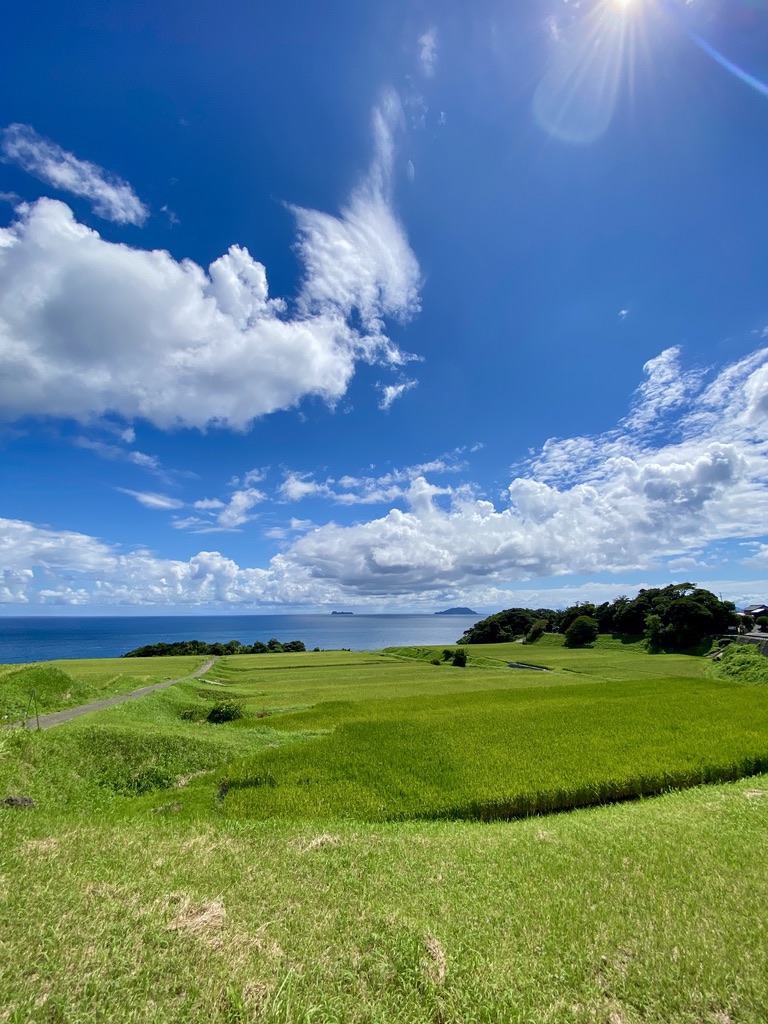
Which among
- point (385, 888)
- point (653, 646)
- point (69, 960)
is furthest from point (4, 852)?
point (653, 646)

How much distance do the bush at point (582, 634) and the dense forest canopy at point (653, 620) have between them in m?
6.33

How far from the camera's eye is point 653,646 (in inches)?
2891

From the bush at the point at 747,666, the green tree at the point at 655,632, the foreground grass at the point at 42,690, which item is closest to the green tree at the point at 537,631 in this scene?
the green tree at the point at 655,632

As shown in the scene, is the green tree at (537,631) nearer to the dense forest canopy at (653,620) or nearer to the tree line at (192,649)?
the dense forest canopy at (653,620)

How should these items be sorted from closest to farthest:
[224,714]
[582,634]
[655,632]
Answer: [224,714]
[655,632]
[582,634]

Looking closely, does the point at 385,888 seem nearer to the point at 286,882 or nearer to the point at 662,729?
the point at 286,882

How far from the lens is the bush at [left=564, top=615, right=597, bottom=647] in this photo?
88812 millimetres

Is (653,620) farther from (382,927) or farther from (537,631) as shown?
(382,927)

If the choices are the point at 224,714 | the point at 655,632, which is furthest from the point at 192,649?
the point at 655,632

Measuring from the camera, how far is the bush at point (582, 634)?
3497 inches

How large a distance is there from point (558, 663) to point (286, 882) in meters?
59.2

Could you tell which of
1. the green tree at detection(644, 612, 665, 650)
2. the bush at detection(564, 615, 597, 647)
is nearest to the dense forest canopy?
the green tree at detection(644, 612, 665, 650)

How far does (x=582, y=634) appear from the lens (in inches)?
3504

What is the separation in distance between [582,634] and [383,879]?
92834mm
